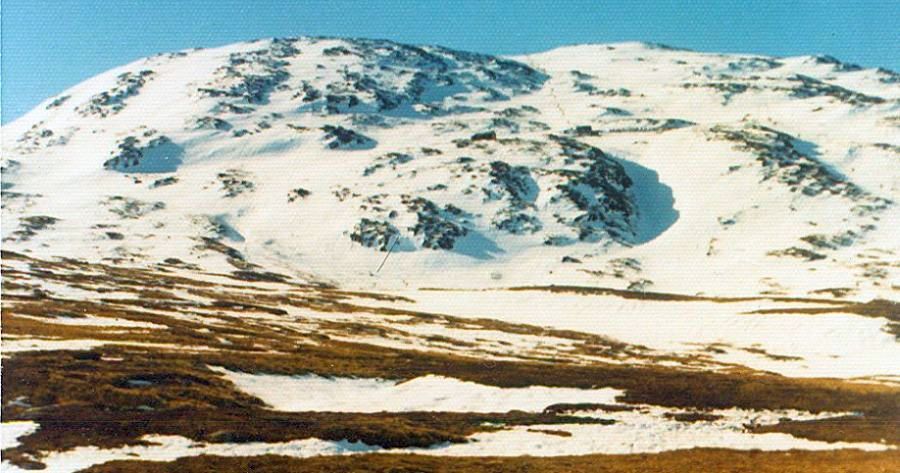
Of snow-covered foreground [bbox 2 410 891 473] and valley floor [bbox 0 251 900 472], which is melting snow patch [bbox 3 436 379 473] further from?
valley floor [bbox 0 251 900 472]

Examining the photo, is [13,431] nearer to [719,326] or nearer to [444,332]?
[444,332]

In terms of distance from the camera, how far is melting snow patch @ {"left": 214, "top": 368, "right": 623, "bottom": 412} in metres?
44.7

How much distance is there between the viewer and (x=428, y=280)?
536 feet

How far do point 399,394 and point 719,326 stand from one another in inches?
2677

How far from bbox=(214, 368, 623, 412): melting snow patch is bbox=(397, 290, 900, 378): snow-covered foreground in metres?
34.0

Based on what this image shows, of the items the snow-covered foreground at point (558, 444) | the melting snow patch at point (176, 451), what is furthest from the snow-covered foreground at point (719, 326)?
the melting snow patch at point (176, 451)

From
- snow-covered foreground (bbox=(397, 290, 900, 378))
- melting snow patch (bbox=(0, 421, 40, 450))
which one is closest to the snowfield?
melting snow patch (bbox=(0, 421, 40, 450))

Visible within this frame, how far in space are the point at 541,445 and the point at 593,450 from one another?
2.79m

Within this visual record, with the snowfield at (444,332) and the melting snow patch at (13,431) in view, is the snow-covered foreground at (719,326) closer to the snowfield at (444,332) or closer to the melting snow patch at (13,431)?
the snowfield at (444,332)

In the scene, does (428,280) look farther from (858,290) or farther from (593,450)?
(593,450)

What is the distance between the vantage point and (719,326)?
102 metres

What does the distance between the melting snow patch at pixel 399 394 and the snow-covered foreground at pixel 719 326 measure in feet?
112

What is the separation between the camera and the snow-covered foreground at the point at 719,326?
260 ft

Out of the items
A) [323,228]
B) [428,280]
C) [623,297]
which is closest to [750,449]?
[623,297]
